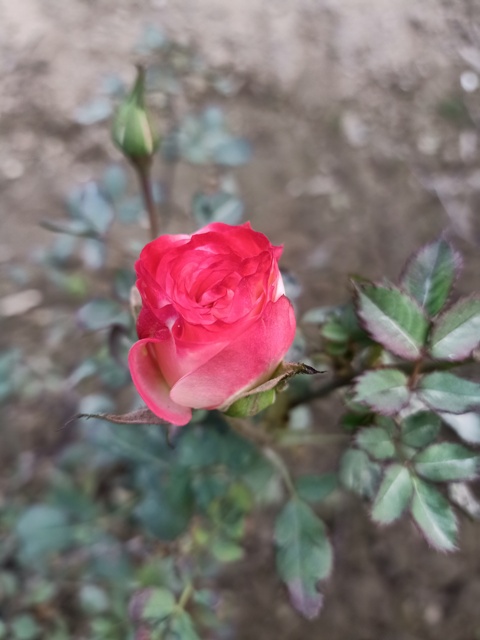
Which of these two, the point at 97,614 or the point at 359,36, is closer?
the point at 97,614

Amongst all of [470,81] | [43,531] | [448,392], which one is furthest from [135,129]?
[470,81]

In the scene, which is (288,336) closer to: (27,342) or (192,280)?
(192,280)

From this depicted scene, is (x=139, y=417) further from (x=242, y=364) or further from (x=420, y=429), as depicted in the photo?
(x=420, y=429)

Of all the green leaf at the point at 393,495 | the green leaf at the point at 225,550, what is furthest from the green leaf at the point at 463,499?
the green leaf at the point at 225,550

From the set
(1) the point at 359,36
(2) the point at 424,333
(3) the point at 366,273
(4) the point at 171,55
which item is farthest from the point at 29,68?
(2) the point at 424,333

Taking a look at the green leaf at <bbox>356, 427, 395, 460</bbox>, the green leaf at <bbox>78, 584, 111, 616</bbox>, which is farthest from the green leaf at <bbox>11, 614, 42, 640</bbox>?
the green leaf at <bbox>356, 427, 395, 460</bbox>
